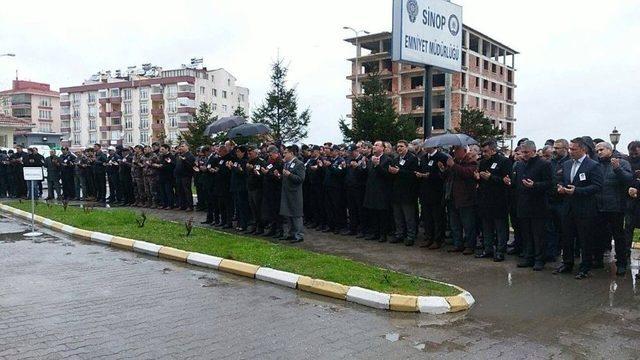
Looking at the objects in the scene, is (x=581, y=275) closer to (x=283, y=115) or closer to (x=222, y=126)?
(x=222, y=126)

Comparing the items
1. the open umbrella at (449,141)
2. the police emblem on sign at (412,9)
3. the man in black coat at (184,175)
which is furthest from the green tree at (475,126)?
the open umbrella at (449,141)

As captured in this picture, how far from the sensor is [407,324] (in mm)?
6355

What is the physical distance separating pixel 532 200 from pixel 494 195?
695mm

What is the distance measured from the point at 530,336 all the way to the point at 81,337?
4.55m

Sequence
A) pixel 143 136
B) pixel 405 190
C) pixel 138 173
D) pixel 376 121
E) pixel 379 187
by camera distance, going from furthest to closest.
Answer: pixel 143 136 < pixel 376 121 < pixel 138 173 < pixel 379 187 < pixel 405 190

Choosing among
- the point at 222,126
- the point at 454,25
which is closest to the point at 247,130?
the point at 222,126

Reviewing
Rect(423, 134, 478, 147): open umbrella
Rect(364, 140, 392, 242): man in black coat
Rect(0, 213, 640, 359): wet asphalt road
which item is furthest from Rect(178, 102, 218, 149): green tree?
Rect(0, 213, 640, 359): wet asphalt road

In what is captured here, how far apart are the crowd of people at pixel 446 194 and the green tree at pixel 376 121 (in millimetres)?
20053

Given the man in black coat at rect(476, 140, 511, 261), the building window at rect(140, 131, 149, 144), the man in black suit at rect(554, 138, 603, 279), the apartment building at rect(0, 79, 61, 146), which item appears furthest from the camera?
the apartment building at rect(0, 79, 61, 146)

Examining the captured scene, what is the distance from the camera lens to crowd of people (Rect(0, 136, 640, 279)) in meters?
8.68

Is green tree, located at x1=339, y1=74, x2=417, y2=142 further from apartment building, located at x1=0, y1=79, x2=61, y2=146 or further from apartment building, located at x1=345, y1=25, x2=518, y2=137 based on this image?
apartment building, located at x1=0, y1=79, x2=61, y2=146

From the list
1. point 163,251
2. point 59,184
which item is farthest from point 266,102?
point 163,251

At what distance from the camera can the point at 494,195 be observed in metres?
9.60

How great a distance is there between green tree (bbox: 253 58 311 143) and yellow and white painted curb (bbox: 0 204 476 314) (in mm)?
Answer: 30285
